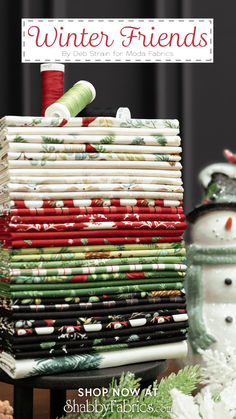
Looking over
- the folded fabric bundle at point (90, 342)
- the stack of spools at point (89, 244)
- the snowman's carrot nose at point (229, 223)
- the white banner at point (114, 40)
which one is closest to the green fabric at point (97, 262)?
the stack of spools at point (89, 244)

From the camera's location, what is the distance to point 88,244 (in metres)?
1.02

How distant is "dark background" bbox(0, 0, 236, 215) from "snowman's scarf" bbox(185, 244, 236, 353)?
14.2 inches

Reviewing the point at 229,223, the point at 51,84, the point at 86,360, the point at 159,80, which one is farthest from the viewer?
the point at 159,80

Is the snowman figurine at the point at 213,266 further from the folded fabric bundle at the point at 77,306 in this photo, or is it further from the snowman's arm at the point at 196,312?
the folded fabric bundle at the point at 77,306

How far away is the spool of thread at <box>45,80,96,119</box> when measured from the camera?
104cm

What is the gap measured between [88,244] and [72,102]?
249 millimetres

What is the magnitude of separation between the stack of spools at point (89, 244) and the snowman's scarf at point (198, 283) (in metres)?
0.53

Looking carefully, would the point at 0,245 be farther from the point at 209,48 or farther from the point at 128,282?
the point at 209,48

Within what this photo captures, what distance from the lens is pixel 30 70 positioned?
1912 mm

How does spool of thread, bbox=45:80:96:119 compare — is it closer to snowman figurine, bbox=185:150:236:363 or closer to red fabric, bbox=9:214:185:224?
red fabric, bbox=9:214:185:224

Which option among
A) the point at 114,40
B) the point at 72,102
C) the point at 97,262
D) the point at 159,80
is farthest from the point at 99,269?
the point at 159,80

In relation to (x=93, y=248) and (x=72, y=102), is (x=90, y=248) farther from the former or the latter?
(x=72, y=102)

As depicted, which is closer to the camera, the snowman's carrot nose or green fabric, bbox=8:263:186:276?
green fabric, bbox=8:263:186:276

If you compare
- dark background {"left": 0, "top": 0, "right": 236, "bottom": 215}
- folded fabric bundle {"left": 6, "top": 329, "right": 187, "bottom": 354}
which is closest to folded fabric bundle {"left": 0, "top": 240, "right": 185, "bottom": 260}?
folded fabric bundle {"left": 6, "top": 329, "right": 187, "bottom": 354}
